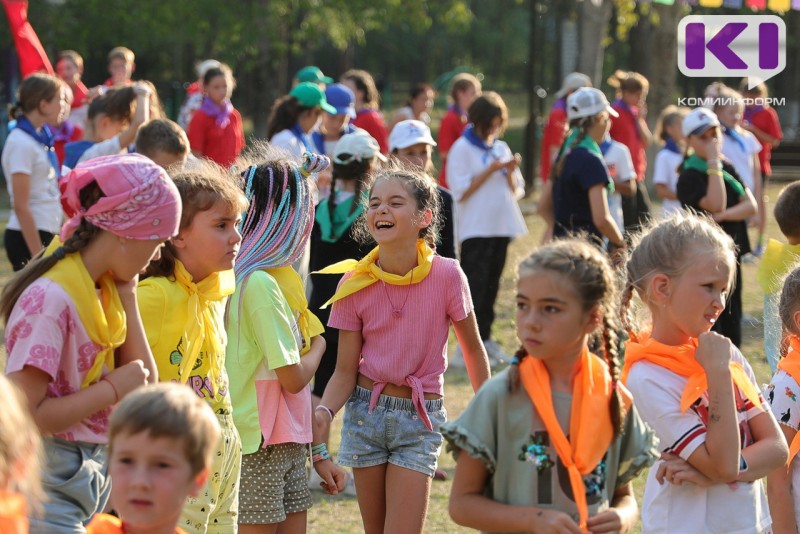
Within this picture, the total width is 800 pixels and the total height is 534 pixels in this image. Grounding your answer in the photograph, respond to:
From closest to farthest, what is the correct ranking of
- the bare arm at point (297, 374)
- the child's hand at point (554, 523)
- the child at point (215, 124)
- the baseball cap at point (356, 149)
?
the child's hand at point (554, 523), the bare arm at point (297, 374), the baseball cap at point (356, 149), the child at point (215, 124)

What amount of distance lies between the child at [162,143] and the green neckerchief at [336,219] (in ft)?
2.62

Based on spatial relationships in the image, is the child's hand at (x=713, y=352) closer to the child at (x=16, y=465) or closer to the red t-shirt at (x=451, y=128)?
the child at (x=16, y=465)

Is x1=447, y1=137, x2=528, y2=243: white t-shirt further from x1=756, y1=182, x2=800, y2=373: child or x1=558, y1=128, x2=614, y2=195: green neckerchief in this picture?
x1=756, y1=182, x2=800, y2=373: child

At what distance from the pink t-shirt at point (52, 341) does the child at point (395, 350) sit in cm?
137

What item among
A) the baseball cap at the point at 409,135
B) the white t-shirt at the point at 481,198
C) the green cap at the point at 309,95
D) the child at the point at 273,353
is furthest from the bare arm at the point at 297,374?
the white t-shirt at the point at 481,198

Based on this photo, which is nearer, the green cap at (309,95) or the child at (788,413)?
the child at (788,413)

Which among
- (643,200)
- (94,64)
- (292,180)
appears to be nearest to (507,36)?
(94,64)

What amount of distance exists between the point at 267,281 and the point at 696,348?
156 cm

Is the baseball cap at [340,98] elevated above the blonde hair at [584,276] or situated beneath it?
elevated above

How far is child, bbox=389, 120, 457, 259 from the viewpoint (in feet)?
22.2

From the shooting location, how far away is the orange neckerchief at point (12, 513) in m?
2.41

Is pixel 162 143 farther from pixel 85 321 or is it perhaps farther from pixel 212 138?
pixel 212 138

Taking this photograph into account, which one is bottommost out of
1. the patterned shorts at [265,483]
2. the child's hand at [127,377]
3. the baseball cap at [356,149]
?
the patterned shorts at [265,483]

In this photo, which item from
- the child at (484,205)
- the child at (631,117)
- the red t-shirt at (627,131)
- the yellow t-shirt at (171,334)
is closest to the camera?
the yellow t-shirt at (171,334)
